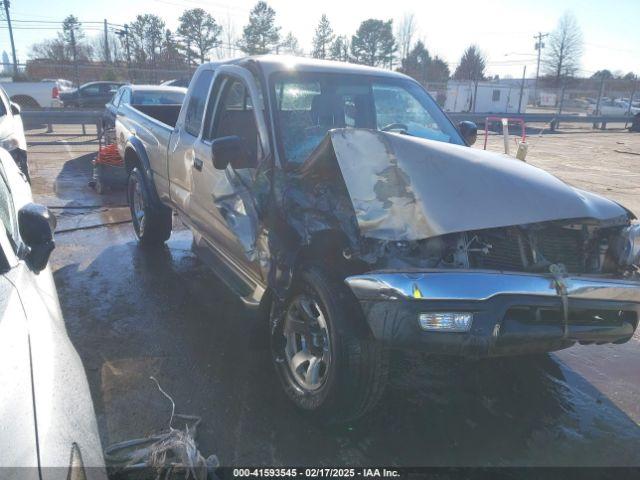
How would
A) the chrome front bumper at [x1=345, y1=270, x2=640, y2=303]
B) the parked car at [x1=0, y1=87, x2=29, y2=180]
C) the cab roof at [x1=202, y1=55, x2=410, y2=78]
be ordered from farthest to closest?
1. the parked car at [x1=0, y1=87, x2=29, y2=180]
2. the cab roof at [x1=202, y1=55, x2=410, y2=78]
3. the chrome front bumper at [x1=345, y1=270, x2=640, y2=303]

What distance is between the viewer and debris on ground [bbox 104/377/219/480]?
240cm

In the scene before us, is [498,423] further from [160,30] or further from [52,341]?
[160,30]

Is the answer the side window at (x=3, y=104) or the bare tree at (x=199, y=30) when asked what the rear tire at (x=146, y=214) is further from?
the bare tree at (x=199, y=30)

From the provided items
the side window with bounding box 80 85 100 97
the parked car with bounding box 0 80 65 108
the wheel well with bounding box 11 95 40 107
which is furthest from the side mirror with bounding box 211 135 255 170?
the side window with bounding box 80 85 100 97

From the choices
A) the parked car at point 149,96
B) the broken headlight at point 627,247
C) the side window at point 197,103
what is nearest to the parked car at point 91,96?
the parked car at point 149,96

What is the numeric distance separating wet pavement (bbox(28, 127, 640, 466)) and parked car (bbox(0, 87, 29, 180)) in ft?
12.1

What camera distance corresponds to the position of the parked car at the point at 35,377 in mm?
1350

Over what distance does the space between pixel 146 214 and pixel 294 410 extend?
11.4ft

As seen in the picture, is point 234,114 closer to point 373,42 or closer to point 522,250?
point 522,250

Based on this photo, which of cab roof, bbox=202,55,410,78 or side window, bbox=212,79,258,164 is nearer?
cab roof, bbox=202,55,410,78

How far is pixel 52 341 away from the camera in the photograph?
1.88 meters

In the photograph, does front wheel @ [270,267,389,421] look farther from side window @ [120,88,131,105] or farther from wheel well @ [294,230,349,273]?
side window @ [120,88,131,105]

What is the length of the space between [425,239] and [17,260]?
6.48ft

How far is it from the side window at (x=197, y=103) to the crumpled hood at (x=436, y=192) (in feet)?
6.92
